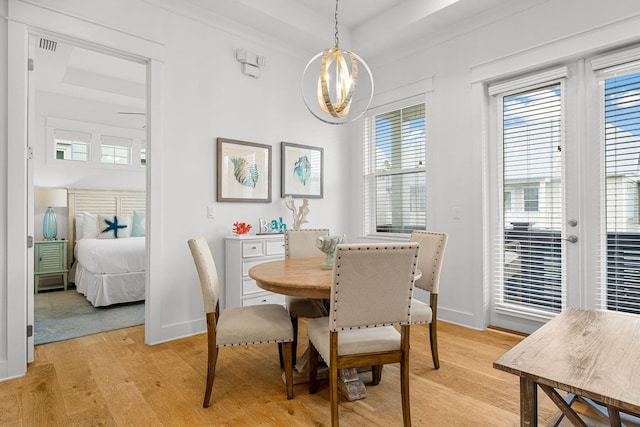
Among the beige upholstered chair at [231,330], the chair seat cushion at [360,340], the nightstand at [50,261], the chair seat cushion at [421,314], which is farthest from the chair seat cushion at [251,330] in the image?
the nightstand at [50,261]

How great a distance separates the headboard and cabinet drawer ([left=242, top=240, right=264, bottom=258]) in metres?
3.76

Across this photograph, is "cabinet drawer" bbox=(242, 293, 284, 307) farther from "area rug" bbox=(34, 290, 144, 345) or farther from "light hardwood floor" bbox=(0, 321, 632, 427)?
"area rug" bbox=(34, 290, 144, 345)

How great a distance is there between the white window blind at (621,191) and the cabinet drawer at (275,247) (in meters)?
2.76

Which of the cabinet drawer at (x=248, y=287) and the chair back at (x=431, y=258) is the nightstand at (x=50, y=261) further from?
the chair back at (x=431, y=258)

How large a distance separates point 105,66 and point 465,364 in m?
5.58

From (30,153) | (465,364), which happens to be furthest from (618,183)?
(30,153)

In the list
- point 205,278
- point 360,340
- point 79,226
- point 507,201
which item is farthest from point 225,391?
point 79,226

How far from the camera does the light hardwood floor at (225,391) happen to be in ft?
6.24

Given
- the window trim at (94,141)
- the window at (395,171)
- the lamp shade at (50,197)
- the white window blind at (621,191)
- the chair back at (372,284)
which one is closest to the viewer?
the chair back at (372,284)

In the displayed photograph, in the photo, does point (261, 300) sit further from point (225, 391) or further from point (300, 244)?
point (225, 391)

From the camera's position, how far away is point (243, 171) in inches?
144

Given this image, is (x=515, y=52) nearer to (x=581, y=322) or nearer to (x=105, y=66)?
(x=581, y=322)

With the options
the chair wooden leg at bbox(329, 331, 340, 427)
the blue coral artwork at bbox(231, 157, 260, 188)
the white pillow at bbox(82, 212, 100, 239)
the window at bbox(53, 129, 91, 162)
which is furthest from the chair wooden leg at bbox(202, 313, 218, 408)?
the window at bbox(53, 129, 91, 162)

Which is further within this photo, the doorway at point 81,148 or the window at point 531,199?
the doorway at point 81,148
